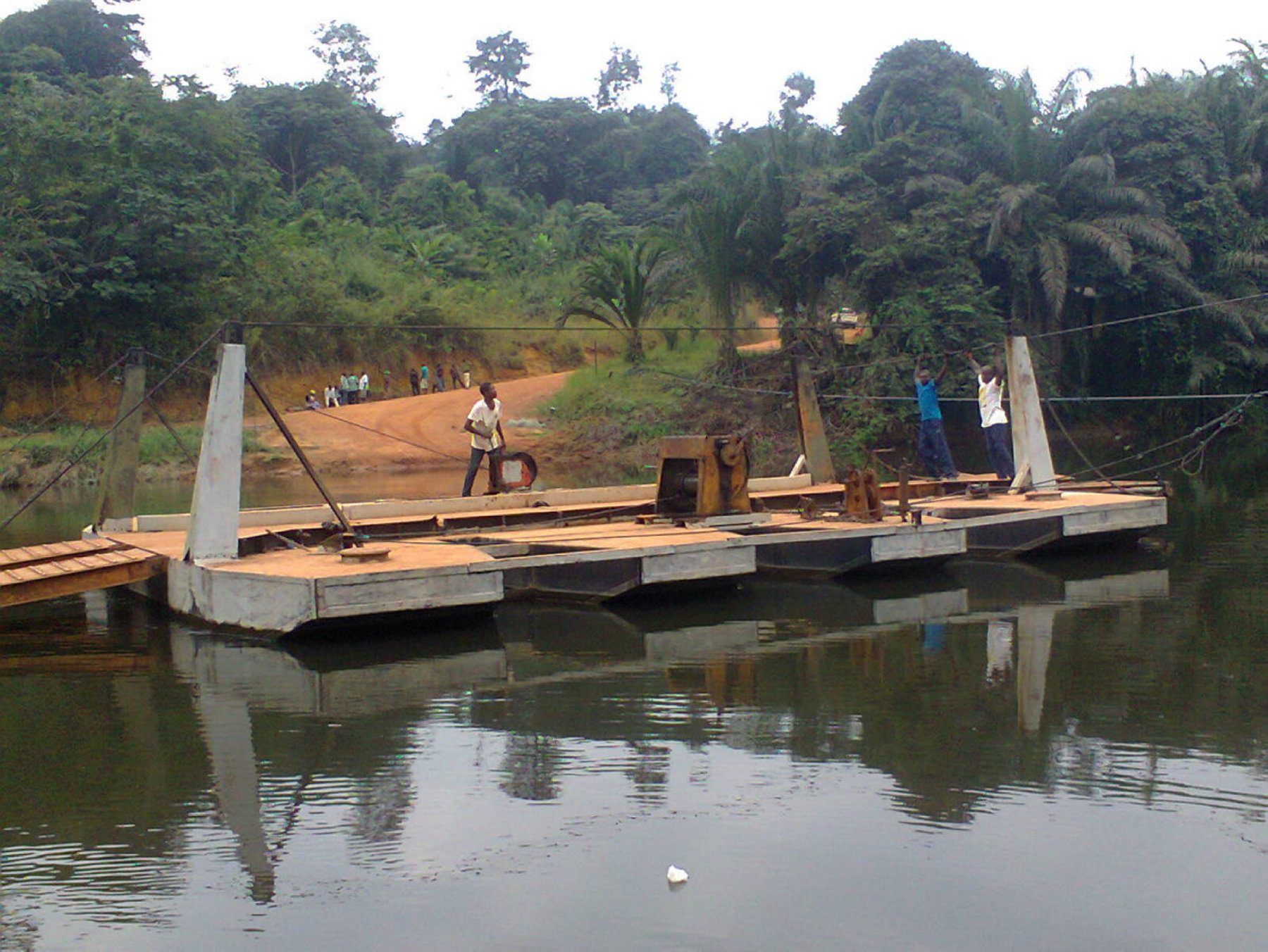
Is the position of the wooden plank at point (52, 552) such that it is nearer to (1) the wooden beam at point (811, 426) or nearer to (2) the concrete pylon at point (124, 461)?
(2) the concrete pylon at point (124, 461)

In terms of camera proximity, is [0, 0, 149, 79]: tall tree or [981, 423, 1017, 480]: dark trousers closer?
[981, 423, 1017, 480]: dark trousers

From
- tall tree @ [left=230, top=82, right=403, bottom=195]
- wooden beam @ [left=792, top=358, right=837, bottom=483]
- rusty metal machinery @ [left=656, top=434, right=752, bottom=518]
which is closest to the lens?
rusty metal machinery @ [left=656, top=434, right=752, bottom=518]

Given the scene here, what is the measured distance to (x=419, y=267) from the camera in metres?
44.7

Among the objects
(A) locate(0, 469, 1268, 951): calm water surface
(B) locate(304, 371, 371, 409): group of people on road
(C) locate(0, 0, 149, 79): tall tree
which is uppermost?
(C) locate(0, 0, 149, 79): tall tree

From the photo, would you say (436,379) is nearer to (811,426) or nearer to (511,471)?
(811,426)

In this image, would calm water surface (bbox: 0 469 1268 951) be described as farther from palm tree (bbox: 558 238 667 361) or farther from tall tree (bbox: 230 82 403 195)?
tall tree (bbox: 230 82 403 195)

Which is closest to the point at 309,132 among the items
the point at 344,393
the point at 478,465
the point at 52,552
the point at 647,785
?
the point at 344,393

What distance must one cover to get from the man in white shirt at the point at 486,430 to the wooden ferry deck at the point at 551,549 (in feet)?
2.97

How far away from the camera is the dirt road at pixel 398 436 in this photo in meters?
30.8

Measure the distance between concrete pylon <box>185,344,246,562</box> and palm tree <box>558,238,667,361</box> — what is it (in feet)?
76.2

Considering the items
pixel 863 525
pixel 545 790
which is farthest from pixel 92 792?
pixel 863 525

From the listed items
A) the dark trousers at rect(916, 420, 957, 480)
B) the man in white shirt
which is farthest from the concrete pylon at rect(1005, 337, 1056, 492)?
the man in white shirt

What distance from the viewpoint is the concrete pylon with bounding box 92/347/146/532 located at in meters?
12.2

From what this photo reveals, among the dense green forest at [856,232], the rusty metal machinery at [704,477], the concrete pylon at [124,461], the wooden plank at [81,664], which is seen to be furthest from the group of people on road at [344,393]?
the wooden plank at [81,664]
